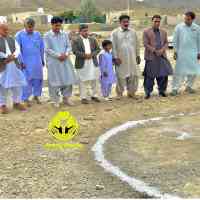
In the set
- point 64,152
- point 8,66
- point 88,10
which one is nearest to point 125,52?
point 8,66

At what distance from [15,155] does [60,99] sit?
3.65 metres

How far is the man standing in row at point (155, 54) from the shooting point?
32.2ft

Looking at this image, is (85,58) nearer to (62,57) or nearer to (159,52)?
(62,57)

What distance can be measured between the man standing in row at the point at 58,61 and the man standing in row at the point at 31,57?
222 mm

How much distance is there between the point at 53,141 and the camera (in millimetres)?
7086

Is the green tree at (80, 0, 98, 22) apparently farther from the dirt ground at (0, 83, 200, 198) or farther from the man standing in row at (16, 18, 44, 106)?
the dirt ground at (0, 83, 200, 198)

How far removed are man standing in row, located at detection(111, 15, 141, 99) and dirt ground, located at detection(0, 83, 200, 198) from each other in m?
0.48

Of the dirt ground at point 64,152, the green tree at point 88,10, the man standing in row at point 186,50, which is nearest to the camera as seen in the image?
the dirt ground at point 64,152

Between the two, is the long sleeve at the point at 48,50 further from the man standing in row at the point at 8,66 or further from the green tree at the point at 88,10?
the green tree at the point at 88,10

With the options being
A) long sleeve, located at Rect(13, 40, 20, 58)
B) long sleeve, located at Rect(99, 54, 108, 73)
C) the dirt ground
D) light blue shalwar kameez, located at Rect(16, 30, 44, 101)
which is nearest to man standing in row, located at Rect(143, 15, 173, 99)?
the dirt ground

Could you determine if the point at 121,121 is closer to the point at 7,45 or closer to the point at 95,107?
the point at 95,107

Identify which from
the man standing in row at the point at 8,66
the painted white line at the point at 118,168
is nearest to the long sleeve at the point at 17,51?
the man standing in row at the point at 8,66

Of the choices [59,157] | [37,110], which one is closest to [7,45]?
[37,110]

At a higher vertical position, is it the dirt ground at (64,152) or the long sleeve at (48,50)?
the long sleeve at (48,50)
